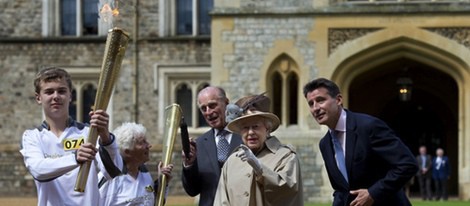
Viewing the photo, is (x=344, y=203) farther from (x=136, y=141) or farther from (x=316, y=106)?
(x=136, y=141)

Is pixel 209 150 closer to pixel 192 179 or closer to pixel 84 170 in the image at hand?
pixel 192 179

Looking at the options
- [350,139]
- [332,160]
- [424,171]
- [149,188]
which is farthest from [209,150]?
[424,171]

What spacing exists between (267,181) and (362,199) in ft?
1.81

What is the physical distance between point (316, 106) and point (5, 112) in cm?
1962

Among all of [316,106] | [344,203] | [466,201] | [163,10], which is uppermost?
[163,10]

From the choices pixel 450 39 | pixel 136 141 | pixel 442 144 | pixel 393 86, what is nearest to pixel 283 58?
pixel 450 39

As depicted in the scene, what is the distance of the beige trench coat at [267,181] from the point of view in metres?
6.20

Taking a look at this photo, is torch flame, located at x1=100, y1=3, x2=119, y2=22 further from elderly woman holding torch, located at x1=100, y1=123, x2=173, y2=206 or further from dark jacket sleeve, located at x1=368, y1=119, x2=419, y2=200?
dark jacket sleeve, located at x1=368, y1=119, x2=419, y2=200

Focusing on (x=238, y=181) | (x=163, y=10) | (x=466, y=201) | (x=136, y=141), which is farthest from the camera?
(x=163, y=10)

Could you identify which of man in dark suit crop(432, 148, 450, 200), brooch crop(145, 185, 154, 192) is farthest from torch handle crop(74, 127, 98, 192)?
man in dark suit crop(432, 148, 450, 200)

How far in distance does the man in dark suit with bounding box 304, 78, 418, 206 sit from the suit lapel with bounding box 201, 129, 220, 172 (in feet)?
3.11

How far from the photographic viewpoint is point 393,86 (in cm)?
2522

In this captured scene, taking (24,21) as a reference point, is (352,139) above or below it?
below

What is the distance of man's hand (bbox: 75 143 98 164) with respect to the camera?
18.3ft
